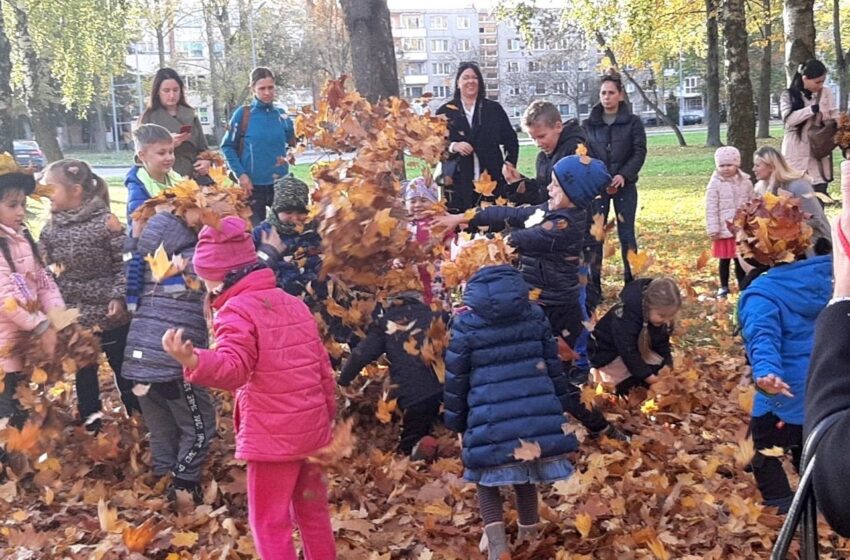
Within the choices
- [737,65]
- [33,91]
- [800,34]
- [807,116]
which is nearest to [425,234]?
[807,116]

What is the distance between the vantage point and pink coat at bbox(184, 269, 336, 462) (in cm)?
349

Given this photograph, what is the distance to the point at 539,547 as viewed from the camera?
393cm

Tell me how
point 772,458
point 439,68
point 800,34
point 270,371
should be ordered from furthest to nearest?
point 439,68 → point 800,34 → point 772,458 → point 270,371

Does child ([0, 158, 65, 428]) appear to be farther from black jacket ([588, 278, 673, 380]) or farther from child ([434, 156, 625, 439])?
black jacket ([588, 278, 673, 380])

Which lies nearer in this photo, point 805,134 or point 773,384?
point 773,384

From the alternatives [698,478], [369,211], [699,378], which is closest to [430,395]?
[369,211]

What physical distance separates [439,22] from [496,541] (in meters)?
115

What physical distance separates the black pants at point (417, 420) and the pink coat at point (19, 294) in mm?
2162

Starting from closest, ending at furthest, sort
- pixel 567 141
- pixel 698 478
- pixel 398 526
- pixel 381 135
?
pixel 398 526 < pixel 698 478 < pixel 381 135 < pixel 567 141

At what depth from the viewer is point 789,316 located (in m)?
3.93

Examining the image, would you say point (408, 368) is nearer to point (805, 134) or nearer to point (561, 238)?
point (561, 238)

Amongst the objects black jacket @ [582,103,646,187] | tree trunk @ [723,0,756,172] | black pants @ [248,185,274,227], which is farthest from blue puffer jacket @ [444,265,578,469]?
tree trunk @ [723,0,756,172]

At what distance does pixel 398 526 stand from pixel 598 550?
976 mm

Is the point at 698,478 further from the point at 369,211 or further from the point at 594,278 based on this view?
the point at 594,278
